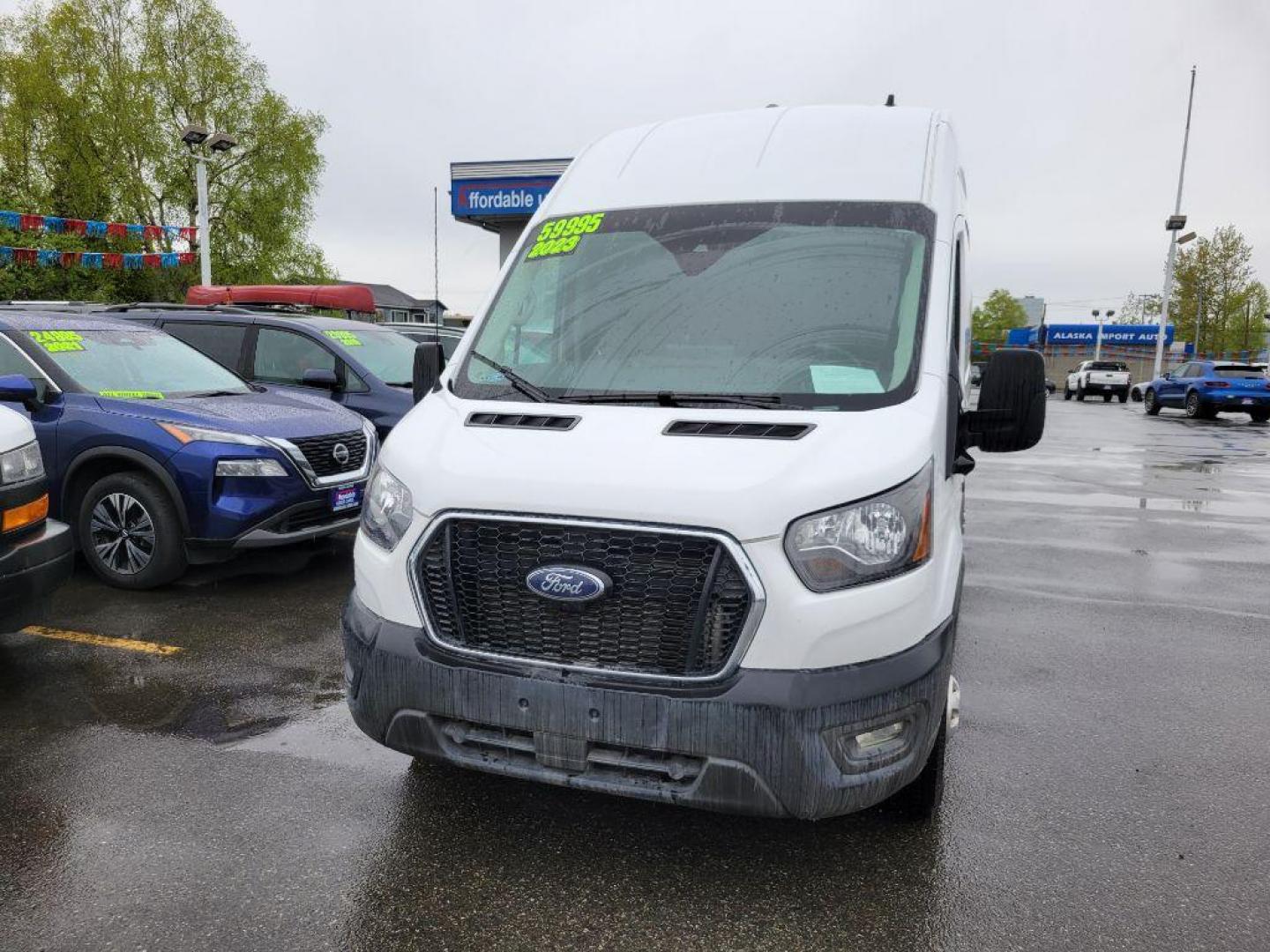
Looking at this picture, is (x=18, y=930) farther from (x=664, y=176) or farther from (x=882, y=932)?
(x=664, y=176)

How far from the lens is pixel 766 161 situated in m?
3.69

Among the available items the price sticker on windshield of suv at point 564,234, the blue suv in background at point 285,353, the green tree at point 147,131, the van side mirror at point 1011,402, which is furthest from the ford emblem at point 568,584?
the green tree at point 147,131

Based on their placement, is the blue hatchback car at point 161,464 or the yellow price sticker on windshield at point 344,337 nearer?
the blue hatchback car at point 161,464

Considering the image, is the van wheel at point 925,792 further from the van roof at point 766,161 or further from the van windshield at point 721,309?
the van roof at point 766,161

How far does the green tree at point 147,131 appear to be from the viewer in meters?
36.1

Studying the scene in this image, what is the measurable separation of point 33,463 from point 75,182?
39.1m

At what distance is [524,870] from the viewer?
9.44 ft

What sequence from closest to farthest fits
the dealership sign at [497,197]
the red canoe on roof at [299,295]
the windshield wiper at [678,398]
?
the windshield wiper at [678,398] < the red canoe on roof at [299,295] < the dealership sign at [497,197]

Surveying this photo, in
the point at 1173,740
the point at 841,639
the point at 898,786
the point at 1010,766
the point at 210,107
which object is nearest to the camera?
the point at 841,639

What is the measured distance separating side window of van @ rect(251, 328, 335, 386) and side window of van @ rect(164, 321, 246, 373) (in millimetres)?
171

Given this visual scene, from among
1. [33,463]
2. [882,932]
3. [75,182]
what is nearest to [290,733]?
[33,463]

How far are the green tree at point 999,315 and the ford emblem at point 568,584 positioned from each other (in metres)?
107

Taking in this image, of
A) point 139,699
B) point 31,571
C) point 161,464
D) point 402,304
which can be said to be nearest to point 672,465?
point 139,699

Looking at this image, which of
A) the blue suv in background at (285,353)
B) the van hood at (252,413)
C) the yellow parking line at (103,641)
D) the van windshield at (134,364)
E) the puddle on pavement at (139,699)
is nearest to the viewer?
the puddle on pavement at (139,699)
